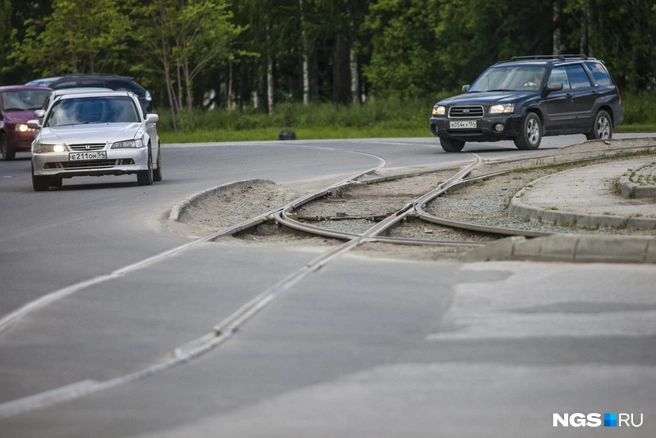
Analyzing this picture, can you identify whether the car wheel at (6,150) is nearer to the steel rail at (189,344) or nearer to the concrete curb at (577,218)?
the concrete curb at (577,218)

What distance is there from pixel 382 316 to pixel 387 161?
1622 centimetres

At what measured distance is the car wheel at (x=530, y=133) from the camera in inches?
997

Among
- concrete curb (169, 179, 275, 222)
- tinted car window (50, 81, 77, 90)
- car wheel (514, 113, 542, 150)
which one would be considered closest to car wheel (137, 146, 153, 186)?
concrete curb (169, 179, 275, 222)

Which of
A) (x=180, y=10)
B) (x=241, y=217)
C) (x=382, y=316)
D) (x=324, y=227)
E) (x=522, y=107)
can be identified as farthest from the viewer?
(x=180, y=10)

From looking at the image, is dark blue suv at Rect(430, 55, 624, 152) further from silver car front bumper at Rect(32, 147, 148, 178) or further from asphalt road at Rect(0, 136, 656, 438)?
asphalt road at Rect(0, 136, 656, 438)

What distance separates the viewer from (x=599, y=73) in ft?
92.6

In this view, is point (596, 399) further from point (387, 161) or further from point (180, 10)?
point (180, 10)

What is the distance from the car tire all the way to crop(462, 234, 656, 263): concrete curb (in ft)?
60.3

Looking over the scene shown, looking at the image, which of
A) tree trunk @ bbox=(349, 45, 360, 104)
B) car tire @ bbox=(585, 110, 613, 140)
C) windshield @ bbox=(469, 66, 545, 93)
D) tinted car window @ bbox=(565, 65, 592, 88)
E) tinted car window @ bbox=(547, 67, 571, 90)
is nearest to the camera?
windshield @ bbox=(469, 66, 545, 93)

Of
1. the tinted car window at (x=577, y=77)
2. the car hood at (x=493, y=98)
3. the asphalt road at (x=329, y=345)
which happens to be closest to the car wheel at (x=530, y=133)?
the car hood at (x=493, y=98)

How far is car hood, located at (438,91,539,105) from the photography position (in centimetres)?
2520

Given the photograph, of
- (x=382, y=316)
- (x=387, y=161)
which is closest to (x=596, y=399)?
(x=382, y=316)

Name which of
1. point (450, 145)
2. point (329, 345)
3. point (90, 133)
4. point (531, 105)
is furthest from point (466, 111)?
point (329, 345)

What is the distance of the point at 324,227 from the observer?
1252 cm
